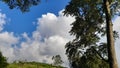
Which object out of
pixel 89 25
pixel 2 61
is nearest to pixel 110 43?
pixel 89 25

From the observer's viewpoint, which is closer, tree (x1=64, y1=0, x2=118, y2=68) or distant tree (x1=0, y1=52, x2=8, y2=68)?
tree (x1=64, y1=0, x2=118, y2=68)

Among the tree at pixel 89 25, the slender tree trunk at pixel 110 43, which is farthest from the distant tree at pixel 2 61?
the slender tree trunk at pixel 110 43

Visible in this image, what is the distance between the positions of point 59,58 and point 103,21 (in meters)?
75.7

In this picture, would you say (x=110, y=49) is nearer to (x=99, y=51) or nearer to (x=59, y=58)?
(x=99, y=51)

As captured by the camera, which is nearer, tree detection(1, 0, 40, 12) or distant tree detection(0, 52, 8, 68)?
tree detection(1, 0, 40, 12)

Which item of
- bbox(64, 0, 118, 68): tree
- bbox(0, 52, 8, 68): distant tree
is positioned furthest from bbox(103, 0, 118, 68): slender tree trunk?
bbox(0, 52, 8, 68): distant tree

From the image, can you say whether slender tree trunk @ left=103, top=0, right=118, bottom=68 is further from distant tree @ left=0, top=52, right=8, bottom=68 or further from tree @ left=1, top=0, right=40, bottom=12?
distant tree @ left=0, top=52, right=8, bottom=68

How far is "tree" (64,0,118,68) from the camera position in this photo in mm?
24641

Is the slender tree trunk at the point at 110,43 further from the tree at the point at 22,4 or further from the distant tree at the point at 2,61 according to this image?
the distant tree at the point at 2,61

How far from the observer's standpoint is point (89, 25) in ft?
100

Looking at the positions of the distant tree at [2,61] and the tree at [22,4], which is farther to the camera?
the distant tree at [2,61]

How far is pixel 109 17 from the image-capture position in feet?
80.9

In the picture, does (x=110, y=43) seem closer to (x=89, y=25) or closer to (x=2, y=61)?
(x=89, y=25)

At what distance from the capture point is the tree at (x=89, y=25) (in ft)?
80.8
